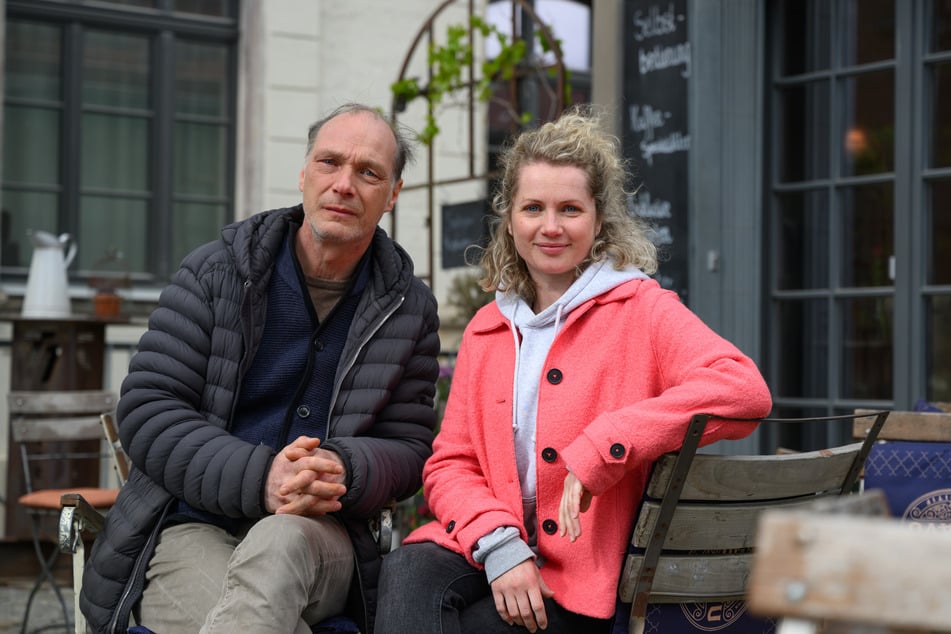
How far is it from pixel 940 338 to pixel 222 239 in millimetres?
2974

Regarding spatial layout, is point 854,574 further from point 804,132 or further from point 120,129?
point 120,129

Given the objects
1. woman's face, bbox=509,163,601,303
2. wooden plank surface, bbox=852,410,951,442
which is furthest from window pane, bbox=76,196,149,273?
wooden plank surface, bbox=852,410,951,442

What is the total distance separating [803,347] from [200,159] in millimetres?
4198

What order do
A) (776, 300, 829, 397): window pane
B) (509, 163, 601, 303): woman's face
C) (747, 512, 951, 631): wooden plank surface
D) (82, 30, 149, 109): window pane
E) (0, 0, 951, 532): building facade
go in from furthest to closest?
(82, 30, 149, 109): window pane, (776, 300, 829, 397): window pane, (0, 0, 951, 532): building facade, (509, 163, 601, 303): woman's face, (747, 512, 951, 631): wooden plank surface

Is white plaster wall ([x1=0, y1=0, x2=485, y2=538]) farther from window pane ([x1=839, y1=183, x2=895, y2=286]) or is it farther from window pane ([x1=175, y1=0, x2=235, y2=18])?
window pane ([x1=839, y1=183, x2=895, y2=286])

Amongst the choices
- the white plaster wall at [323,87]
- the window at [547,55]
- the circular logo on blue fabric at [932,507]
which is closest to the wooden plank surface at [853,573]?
the circular logo on blue fabric at [932,507]

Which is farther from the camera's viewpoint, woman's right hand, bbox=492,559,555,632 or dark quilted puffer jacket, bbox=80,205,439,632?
dark quilted puffer jacket, bbox=80,205,439,632

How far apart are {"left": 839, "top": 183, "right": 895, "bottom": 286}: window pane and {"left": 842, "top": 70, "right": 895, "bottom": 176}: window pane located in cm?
9

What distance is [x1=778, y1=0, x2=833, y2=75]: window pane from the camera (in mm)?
5102

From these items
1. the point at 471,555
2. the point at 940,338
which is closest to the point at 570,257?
the point at 471,555

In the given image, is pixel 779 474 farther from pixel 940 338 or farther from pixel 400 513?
pixel 400 513

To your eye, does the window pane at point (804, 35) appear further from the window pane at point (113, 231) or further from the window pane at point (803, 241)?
the window pane at point (113, 231)

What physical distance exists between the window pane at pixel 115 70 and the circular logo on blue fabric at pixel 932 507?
5.95 m

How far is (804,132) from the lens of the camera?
5195 mm
